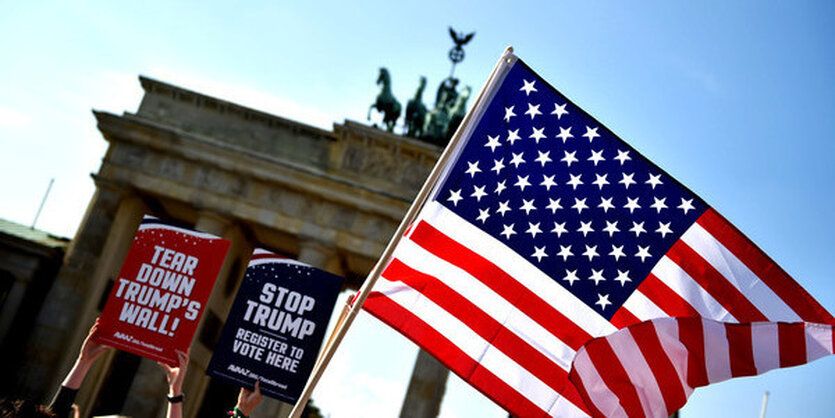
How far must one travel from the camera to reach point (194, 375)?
106ft

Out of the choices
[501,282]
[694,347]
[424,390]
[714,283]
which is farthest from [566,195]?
[424,390]

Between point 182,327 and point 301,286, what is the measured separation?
154cm

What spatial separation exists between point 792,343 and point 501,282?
262cm

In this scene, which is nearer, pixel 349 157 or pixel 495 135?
pixel 495 135

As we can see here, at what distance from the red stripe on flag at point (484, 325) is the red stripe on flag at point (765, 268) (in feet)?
6.31

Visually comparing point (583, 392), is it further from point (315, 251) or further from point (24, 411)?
point (315, 251)

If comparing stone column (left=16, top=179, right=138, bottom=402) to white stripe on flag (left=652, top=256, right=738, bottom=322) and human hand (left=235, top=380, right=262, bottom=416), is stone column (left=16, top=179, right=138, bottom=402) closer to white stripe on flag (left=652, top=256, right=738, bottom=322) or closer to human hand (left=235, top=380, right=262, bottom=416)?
human hand (left=235, top=380, right=262, bottom=416)

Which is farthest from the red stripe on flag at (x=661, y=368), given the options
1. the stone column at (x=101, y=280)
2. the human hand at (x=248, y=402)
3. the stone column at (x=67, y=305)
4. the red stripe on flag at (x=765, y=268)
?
the stone column at (x=101, y=280)

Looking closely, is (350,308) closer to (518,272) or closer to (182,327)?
(518,272)

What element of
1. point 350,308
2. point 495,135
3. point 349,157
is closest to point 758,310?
point 495,135

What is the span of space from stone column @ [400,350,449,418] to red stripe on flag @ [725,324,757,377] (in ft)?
68.8

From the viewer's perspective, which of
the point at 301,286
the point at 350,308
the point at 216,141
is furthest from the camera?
the point at 216,141

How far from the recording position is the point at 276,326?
9.88m

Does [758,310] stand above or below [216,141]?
below
